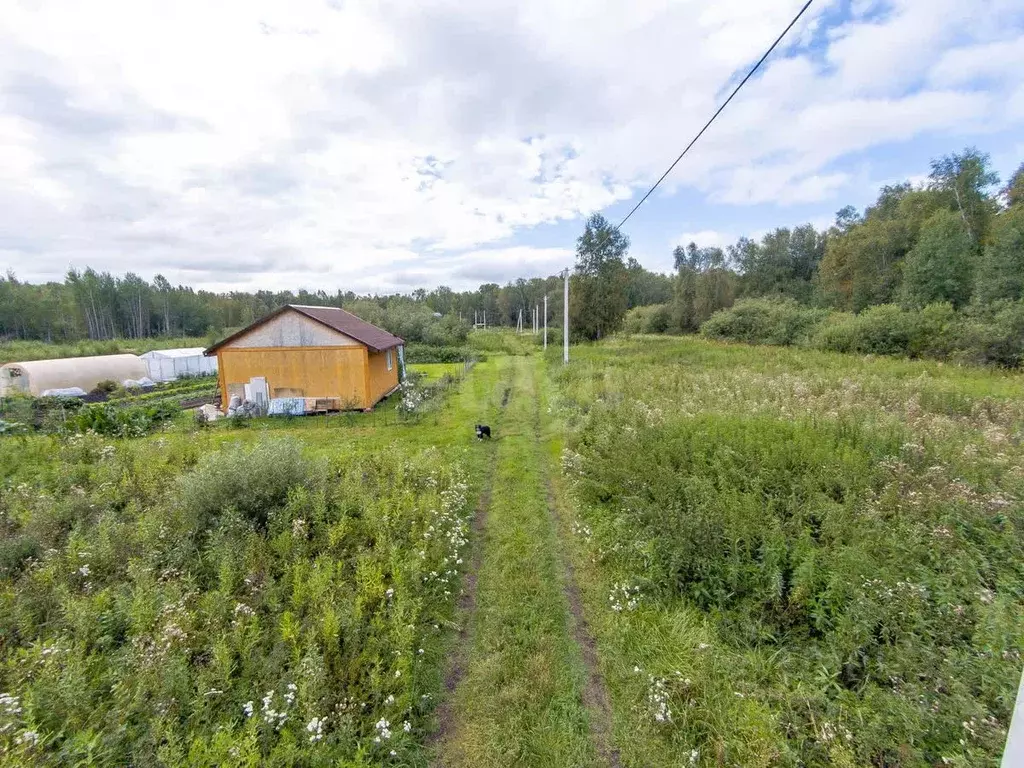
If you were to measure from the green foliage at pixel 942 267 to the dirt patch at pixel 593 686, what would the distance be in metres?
36.1

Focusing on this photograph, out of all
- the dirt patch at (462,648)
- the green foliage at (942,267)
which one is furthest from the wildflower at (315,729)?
the green foliage at (942,267)

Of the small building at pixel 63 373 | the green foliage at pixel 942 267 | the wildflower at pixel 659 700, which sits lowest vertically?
the wildflower at pixel 659 700

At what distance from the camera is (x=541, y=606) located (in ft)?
15.8

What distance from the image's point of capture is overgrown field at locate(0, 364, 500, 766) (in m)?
3.16

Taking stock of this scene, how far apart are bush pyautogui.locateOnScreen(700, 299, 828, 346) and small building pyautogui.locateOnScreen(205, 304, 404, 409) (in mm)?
29384

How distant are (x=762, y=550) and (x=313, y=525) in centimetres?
575

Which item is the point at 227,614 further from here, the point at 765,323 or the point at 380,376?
the point at 765,323

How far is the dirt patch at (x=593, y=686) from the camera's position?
3.28m

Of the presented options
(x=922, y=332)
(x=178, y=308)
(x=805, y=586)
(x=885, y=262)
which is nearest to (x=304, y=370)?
(x=805, y=586)

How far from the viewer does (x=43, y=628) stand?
13.9 feet

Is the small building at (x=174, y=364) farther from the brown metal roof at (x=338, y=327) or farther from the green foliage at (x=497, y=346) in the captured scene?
the green foliage at (x=497, y=346)

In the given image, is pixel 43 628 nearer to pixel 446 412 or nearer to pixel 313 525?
pixel 313 525

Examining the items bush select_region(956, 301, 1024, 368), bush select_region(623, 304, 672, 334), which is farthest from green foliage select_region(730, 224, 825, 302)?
bush select_region(956, 301, 1024, 368)

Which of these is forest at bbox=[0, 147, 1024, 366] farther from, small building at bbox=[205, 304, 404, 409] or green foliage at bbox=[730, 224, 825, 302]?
small building at bbox=[205, 304, 404, 409]
